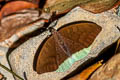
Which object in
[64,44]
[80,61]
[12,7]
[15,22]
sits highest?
[12,7]

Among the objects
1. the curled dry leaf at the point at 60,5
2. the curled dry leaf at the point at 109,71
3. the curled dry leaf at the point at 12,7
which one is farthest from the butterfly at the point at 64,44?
the curled dry leaf at the point at 12,7

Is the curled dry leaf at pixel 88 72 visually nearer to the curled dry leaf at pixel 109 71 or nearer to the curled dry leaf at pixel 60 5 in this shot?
the curled dry leaf at pixel 109 71

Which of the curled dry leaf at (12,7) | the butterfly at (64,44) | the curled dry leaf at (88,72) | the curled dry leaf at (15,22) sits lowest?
the curled dry leaf at (88,72)

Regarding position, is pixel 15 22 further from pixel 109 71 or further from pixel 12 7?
pixel 109 71

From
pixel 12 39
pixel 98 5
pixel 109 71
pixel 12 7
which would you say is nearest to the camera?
pixel 109 71

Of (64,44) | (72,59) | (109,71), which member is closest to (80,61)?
(72,59)

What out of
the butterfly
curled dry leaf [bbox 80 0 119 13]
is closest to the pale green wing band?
the butterfly
